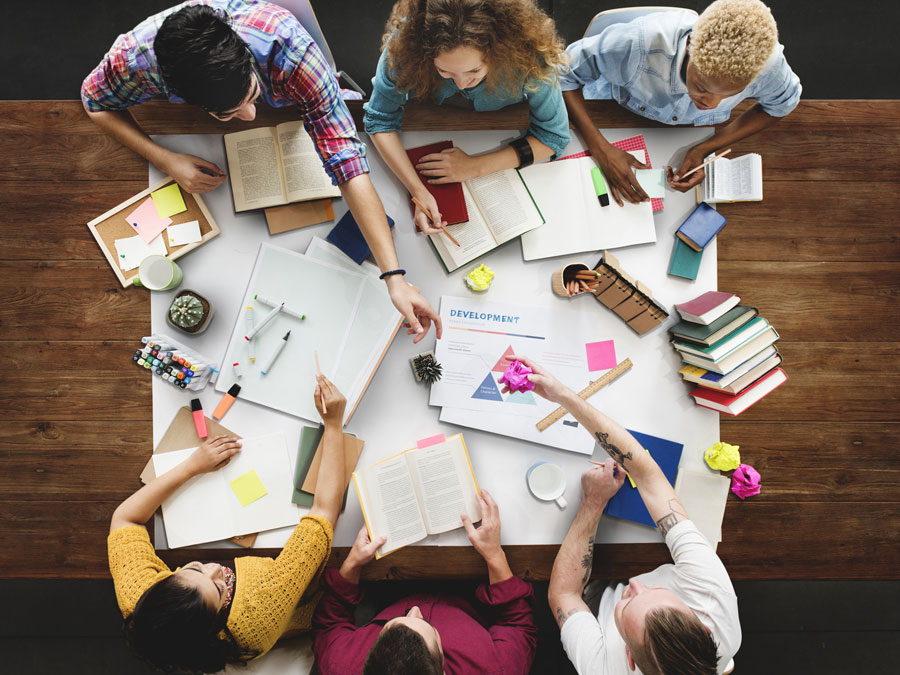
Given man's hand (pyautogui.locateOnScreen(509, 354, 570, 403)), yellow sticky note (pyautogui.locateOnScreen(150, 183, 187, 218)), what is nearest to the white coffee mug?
man's hand (pyautogui.locateOnScreen(509, 354, 570, 403))

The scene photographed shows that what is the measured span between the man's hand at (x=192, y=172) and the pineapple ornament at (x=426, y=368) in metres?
0.84

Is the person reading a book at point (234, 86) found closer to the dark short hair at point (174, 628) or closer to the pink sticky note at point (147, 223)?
the pink sticky note at point (147, 223)

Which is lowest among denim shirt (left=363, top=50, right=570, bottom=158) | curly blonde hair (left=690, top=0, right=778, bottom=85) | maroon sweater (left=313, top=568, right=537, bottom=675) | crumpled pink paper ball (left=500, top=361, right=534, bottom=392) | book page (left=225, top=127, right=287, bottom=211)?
maroon sweater (left=313, top=568, right=537, bottom=675)

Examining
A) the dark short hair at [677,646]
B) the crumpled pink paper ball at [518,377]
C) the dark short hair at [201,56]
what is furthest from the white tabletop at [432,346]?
the dark short hair at [201,56]

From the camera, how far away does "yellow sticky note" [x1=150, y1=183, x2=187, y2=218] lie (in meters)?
1.68

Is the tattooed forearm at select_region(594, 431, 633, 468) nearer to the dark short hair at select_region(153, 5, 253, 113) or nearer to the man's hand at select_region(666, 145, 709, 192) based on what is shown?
the man's hand at select_region(666, 145, 709, 192)

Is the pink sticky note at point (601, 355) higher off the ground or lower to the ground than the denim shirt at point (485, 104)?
lower

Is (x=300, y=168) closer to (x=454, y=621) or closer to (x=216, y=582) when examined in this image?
(x=216, y=582)

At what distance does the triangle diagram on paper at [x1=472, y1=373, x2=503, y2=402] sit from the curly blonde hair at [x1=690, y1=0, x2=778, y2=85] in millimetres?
1020

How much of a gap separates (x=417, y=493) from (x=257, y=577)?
51cm

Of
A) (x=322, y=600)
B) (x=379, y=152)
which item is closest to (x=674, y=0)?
(x=379, y=152)

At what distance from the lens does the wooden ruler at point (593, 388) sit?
1.68 metres

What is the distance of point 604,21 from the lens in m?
1.65

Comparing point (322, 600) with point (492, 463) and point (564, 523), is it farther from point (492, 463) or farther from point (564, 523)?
point (564, 523)
